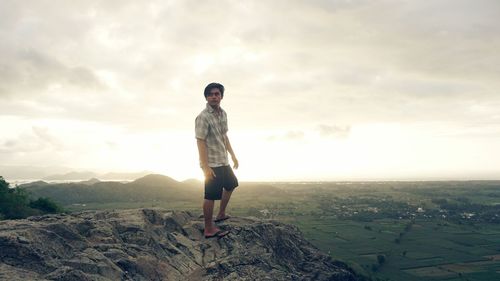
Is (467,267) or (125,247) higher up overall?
(125,247)

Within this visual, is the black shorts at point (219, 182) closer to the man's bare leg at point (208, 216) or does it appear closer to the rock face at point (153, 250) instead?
the man's bare leg at point (208, 216)

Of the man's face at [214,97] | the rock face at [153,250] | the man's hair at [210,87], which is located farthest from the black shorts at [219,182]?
the man's hair at [210,87]

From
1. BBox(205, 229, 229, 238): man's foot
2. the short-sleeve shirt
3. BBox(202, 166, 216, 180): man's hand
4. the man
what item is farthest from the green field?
BBox(202, 166, 216, 180): man's hand

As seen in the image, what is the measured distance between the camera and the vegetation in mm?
36500

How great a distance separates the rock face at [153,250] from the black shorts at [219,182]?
1.80 metres

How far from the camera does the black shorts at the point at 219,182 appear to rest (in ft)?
32.6

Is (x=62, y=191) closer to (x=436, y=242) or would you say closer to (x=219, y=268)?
(x=436, y=242)

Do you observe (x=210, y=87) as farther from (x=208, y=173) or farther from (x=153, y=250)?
(x=153, y=250)

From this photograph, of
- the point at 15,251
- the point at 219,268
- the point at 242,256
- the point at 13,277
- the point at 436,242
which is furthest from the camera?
the point at 436,242

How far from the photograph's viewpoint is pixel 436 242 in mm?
116312

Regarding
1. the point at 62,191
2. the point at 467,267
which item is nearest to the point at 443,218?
the point at 467,267

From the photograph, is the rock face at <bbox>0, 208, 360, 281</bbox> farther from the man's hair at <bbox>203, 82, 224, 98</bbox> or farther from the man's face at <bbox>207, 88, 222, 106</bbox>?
the man's hair at <bbox>203, 82, 224, 98</bbox>

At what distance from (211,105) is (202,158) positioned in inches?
66.6

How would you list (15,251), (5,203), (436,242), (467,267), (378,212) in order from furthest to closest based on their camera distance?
(378,212) → (436,242) → (467,267) → (5,203) → (15,251)
